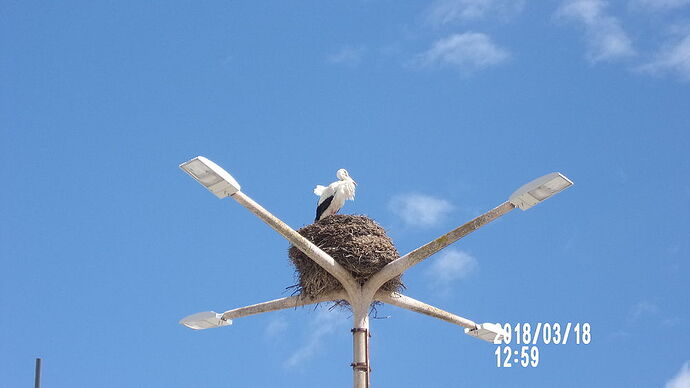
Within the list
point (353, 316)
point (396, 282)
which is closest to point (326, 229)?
point (396, 282)

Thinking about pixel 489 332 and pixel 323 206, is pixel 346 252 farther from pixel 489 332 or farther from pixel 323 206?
pixel 323 206

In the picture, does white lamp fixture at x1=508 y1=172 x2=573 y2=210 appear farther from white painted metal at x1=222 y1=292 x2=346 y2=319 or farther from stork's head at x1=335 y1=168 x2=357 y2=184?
stork's head at x1=335 y1=168 x2=357 y2=184

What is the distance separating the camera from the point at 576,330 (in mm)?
13336

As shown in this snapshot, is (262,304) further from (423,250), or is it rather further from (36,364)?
(36,364)

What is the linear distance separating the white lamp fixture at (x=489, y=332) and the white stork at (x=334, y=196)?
5.66 m

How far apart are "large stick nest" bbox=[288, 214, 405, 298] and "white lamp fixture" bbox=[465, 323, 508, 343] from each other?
1194mm

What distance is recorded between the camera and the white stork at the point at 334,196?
1938cm

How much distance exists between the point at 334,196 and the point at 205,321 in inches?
225

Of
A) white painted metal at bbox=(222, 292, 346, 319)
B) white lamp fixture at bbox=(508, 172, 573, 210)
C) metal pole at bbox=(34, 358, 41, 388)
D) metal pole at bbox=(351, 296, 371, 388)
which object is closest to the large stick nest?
white painted metal at bbox=(222, 292, 346, 319)

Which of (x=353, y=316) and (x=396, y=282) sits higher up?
(x=396, y=282)

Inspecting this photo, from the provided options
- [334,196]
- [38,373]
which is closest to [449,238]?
[38,373]

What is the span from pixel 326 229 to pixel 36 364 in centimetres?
819

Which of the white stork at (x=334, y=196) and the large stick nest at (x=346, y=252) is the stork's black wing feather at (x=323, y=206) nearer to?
the white stork at (x=334, y=196)

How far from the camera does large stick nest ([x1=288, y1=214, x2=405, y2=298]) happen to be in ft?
45.1
